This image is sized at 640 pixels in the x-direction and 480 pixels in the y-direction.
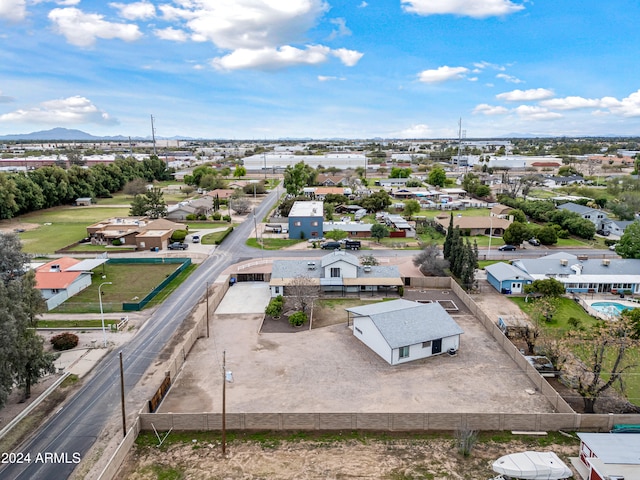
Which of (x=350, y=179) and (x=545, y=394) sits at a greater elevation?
(x=350, y=179)

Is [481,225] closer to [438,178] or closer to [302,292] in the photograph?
[302,292]

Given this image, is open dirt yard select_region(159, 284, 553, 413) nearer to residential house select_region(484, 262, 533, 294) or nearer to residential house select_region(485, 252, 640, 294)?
residential house select_region(484, 262, 533, 294)

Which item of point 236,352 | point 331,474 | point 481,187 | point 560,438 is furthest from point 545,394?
point 481,187

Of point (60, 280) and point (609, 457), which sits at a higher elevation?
point (60, 280)

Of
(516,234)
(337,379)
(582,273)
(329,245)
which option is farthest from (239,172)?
(337,379)

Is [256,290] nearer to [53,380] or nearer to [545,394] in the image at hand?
[53,380]

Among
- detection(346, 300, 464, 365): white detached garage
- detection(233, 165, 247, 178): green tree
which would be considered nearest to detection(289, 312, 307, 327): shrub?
detection(346, 300, 464, 365): white detached garage

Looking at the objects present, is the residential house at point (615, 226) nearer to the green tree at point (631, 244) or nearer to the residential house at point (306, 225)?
the green tree at point (631, 244)
